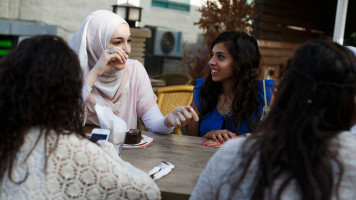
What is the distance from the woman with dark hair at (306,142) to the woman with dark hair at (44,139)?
1.37 ft

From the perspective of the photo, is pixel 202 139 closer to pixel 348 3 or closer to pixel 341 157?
pixel 341 157

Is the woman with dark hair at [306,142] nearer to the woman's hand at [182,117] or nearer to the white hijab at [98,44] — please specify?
the woman's hand at [182,117]

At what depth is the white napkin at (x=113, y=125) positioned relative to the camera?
71.2 inches

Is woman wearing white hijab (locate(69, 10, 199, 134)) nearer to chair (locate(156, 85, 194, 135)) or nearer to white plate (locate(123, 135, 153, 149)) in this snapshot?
white plate (locate(123, 135, 153, 149))

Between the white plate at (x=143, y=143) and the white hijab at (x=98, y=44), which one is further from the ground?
the white hijab at (x=98, y=44)

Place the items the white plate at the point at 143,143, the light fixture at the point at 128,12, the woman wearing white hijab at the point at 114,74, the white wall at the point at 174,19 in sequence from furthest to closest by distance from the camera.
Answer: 1. the white wall at the point at 174,19
2. the light fixture at the point at 128,12
3. the woman wearing white hijab at the point at 114,74
4. the white plate at the point at 143,143

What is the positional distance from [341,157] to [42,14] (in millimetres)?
5341

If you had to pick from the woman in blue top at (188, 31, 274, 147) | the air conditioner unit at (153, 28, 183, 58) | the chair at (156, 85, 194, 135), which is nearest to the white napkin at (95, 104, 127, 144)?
the woman in blue top at (188, 31, 274, 147)

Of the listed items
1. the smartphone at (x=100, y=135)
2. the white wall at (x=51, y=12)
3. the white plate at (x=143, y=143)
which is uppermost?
the white wall at (x=51, y=12)

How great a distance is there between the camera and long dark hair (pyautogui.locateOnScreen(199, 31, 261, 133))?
2633 mm

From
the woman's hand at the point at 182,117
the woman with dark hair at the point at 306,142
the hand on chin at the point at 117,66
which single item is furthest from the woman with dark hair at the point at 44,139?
the hand on chin at the point at 117,66

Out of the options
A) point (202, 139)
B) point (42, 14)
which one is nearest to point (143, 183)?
point (202, 139)

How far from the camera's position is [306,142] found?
3.73 ft

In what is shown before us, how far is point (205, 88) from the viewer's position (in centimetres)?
279
